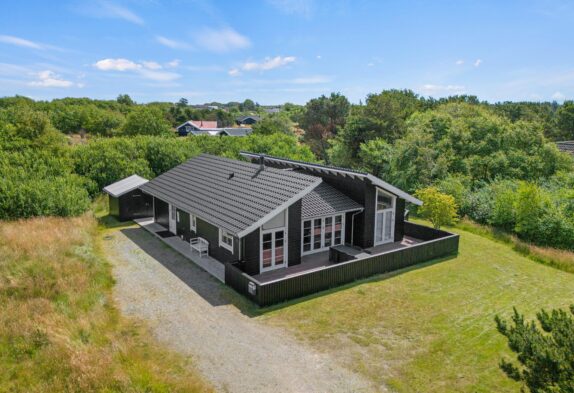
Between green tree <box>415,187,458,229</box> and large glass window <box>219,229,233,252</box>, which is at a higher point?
green tree <box>415,187,458,229</box>

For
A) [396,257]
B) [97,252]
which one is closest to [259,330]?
[396,257]

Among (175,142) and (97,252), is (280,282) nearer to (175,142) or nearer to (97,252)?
(97,252)

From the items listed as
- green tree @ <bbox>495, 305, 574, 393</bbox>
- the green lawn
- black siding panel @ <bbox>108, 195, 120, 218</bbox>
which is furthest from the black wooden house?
green tree @ <bbox>495, 305, 574, 393</bbox>

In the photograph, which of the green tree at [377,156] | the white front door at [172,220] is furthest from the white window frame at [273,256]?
the green tree at [377,156]

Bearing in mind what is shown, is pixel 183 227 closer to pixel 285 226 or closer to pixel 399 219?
pixel 285 226

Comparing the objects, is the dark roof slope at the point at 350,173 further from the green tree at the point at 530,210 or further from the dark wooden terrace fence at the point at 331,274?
the green tree at the point at 530,210

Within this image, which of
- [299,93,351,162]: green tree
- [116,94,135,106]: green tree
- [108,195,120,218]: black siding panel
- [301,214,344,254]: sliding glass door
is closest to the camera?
[301,214,344,254]: sliding glass door

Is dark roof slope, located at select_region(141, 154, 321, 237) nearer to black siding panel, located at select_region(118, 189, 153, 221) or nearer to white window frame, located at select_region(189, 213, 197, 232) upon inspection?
white window frame, located at select_region(189, 213, 197, 232)
